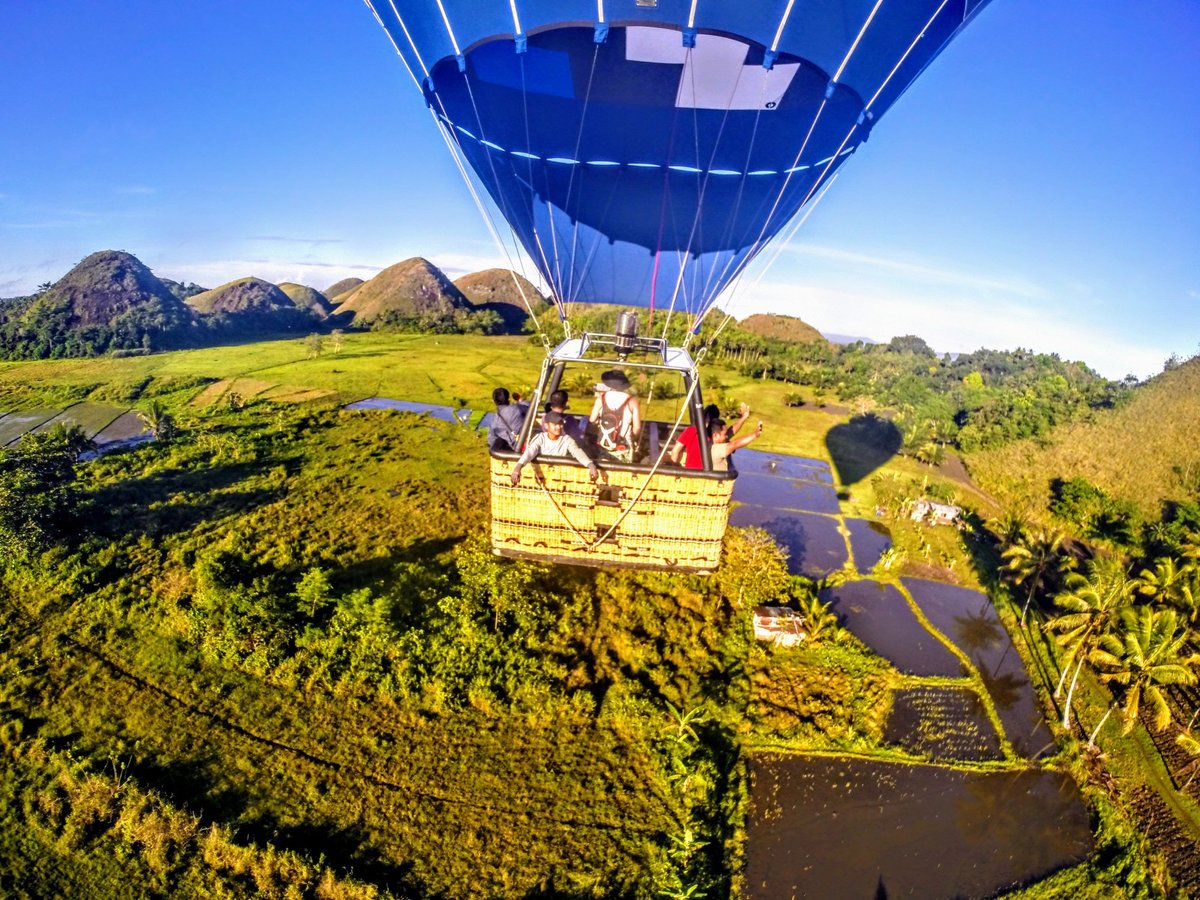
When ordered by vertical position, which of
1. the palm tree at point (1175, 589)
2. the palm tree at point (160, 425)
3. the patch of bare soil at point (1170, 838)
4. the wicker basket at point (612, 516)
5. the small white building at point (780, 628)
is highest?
the wicker basket at point (612, 516)

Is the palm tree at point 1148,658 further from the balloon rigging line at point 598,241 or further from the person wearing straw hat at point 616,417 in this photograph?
the balloon rigging line at point 598,241

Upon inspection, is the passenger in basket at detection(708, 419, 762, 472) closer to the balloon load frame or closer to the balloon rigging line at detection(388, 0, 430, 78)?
the balloon load frame

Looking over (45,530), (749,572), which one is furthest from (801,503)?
(45,530)

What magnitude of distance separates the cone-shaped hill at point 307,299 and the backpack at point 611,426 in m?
76.6

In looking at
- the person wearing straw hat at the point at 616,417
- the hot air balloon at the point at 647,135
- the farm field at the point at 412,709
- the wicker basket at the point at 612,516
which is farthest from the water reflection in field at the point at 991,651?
the person wearing straw hat at the point at 616,417

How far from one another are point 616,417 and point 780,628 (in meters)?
8.56

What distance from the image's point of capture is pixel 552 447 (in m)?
4.51

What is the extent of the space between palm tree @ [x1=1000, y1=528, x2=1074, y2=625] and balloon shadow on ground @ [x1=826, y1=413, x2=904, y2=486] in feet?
24.5

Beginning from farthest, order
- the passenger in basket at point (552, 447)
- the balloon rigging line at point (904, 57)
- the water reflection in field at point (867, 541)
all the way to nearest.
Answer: the water reflection in field at point (867, 541), the balloon rigging line at point (904, 57), the passenger in basket at point (552, 447)

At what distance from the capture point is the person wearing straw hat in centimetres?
532

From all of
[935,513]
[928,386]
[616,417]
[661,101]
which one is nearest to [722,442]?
[616,417]

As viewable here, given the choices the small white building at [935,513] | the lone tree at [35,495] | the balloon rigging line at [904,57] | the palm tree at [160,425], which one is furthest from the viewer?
the palm tree at [160,425]

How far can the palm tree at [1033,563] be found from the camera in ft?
46.4

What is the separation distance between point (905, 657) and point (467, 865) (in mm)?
9934
